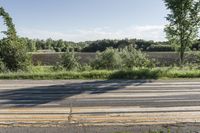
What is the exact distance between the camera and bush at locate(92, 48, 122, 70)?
3219 cm

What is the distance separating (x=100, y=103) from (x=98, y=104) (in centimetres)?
20

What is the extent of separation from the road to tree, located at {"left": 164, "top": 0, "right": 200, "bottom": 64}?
9.40m

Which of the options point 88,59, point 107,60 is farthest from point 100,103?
point 88,59

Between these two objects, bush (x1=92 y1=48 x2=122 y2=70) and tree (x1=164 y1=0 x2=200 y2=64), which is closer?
tree (x1=164 y1=0 x2=200 y2=64)

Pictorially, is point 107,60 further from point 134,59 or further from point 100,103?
point 100,103

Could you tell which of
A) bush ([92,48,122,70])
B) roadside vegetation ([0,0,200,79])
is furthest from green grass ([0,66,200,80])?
bush ([92,48,122,70])

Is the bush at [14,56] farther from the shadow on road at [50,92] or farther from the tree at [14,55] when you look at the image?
the shadow on road at [50,92]

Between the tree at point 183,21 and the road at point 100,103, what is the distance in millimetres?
9396

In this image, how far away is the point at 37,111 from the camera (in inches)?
419

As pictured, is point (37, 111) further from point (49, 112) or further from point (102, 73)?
point (102, 73)

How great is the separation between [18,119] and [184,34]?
18.7 meters

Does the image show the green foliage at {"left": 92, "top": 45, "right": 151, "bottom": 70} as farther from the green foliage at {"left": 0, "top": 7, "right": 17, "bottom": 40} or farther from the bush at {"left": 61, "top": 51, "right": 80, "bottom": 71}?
the green foliage at {"left": 0, "top": 7, "right": 17, "bottom": 40}

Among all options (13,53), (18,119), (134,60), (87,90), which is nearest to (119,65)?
(134,60)

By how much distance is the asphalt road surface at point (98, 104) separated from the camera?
31.0ft
